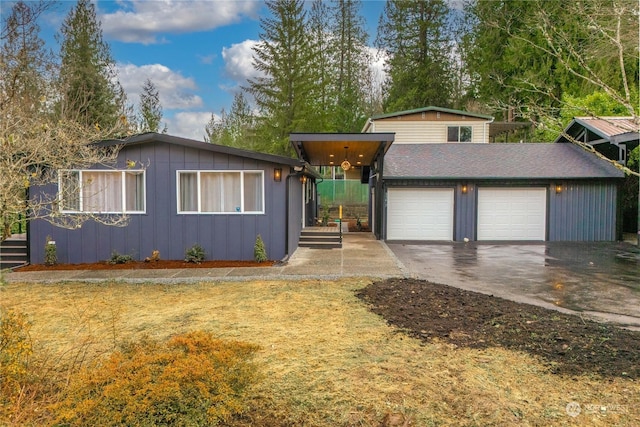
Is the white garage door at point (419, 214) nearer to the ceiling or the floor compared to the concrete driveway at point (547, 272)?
nearer to the ceiling

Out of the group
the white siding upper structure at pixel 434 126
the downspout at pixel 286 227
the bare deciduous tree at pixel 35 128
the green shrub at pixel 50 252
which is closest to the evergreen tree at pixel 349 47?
the white siding upper structure at pixel 434 126

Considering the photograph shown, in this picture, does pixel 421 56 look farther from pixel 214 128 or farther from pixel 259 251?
pixel 259 251

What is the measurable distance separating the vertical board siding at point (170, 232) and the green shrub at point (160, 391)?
6.21 m

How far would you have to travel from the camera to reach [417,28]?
93.0 feet

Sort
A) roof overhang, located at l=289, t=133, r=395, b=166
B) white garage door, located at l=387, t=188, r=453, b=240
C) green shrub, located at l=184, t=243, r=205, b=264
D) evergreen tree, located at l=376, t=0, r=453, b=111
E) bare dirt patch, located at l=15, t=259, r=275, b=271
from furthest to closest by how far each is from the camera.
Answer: evergreen tree, located at l=376, t=0, r=453, b=111 < white garage door, located at l=387, t=188, r=453, b=240 < roof overhang, located at l=289, t=133, r=395, b=166 < green shrub, located at l=184, t=243, r=205, b=264 < bare dirt patch, located at l=15, t=259, r=275, b=271

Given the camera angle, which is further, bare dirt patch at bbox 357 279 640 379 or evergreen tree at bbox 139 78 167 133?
evergreen tree at bbox 139 78 167 133

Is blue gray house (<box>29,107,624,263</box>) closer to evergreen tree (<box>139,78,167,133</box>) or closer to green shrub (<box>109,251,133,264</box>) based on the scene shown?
green shrub (<box>109,251,133,264</box>)

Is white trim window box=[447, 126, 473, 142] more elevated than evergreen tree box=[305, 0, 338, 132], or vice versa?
evergreen tree box=[305, 0, 338, 132]

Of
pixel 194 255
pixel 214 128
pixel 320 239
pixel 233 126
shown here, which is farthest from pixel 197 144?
pixel 214 128

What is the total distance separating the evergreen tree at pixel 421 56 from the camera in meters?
27.9

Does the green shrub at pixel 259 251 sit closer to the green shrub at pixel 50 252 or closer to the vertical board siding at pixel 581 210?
the green shrub at pixel 50 252

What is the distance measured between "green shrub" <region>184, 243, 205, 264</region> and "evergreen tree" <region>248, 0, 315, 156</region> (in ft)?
50.6

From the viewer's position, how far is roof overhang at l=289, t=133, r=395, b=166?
428 inches

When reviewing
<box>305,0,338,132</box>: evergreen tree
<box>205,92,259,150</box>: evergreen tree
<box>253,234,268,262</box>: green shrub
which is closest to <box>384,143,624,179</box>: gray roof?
<box>253,234,268,262</box>: green shrub
